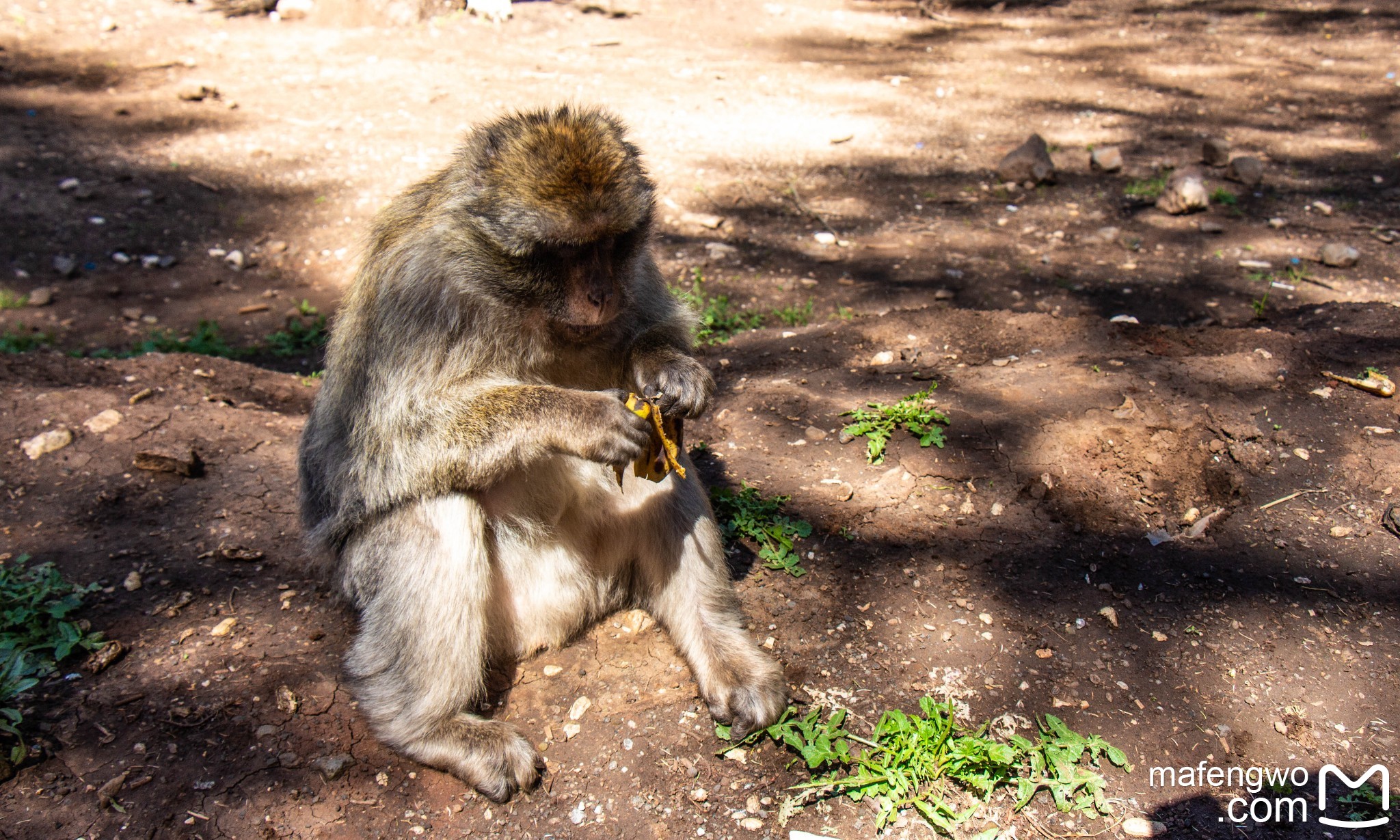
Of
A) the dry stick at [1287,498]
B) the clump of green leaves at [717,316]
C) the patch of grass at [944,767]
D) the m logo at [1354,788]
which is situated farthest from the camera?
the clump of green leaves at [717,316]

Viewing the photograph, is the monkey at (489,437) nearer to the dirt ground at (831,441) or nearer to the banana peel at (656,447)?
the banana peel at (656,447)

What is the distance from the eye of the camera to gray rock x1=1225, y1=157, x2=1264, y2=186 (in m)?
7.16

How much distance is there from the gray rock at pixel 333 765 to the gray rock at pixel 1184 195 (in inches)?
261

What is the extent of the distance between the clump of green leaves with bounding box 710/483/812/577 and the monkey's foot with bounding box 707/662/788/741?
0.60 m

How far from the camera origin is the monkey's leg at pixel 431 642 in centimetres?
272

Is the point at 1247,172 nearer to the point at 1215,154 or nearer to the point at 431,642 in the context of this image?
the point at 1215,154

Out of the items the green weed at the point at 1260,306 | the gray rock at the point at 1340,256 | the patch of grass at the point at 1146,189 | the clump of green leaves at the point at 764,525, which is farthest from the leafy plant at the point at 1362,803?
the patch of grass at the point at 1146,189

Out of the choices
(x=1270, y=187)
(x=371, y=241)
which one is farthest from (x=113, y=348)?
(x=1270, y=187)

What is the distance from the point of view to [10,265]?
6.40 m

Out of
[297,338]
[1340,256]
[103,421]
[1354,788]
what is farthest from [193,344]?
[1340,256]

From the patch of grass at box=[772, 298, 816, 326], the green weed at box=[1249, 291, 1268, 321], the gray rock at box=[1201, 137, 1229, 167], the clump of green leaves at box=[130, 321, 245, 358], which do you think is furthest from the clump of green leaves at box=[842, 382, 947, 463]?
the gray rock at box=[1201, 137, 1229, 167]

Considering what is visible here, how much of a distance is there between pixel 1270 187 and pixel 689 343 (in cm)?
611

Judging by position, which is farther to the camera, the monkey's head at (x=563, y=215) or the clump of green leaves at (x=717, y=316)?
the clump of green leaves at (x=717, y=316)

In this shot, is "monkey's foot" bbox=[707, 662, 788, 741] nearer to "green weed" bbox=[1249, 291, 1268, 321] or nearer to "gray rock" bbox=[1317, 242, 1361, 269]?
"green weed" bbox=[1249, 291, 1268, 321]
